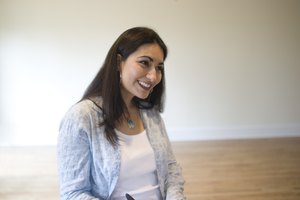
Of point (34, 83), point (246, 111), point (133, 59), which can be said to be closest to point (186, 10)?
point (246, 111)

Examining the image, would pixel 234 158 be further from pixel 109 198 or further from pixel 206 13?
pixel 109 198

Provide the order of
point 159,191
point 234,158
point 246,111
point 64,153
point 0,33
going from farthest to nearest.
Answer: point 246,111
point 0,33
point 234,158
point 159,191
point 64,153

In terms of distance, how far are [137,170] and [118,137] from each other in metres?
0.15

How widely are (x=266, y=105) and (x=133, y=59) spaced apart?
3536 mm

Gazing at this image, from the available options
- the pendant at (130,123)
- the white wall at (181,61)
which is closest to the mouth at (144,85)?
the pendant at (130,123)

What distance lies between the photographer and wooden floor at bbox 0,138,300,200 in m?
2.70

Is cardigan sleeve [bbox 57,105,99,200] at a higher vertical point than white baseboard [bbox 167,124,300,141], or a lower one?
higher

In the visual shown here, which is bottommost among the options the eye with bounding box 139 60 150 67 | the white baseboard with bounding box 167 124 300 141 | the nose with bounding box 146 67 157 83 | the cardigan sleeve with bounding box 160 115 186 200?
the white baseboard with bounding box 167 124 300 141

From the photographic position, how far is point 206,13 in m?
4.02

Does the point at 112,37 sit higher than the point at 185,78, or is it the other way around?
the point at 112,37

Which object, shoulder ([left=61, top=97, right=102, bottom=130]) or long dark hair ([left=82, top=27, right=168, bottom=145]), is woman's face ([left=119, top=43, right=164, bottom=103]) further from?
shoulder ([left=61, top=97, right=102, bottom=130])

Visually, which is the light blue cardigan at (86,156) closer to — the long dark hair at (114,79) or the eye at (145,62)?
the long dark hair at (114,79)

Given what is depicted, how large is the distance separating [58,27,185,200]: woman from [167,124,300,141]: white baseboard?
9.61 ft

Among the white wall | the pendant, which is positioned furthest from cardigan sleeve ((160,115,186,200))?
the white wall
